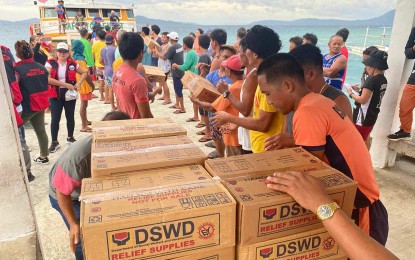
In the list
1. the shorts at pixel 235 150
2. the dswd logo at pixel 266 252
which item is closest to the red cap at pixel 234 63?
the shorts at pixel 235 150

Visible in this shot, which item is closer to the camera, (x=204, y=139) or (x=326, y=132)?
(x=326, y=132)

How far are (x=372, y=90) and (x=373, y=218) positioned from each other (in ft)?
8.53

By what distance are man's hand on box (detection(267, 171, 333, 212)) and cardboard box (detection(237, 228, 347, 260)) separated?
0.19m

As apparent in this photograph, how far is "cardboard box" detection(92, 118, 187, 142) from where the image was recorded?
180 centimetres

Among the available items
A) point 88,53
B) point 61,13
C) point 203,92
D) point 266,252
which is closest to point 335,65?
point 203,92

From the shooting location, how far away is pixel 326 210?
1.08 m

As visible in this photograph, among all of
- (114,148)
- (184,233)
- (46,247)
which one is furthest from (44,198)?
(184,233)

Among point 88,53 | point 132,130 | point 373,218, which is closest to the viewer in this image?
point 373,218

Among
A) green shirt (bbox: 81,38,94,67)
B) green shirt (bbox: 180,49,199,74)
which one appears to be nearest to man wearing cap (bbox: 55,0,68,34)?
green shirt (bbox: 81,38,94,67)

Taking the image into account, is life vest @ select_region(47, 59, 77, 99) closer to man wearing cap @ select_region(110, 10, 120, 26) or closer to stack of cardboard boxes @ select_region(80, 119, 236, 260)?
stack of cardboard boxes @ select_region(80, 119, 236, 260)

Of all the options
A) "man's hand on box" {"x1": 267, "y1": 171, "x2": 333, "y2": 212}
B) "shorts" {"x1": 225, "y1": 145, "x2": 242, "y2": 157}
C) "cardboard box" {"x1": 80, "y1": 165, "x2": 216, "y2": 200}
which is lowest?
"shorts" {"x1": 225, "y1": 145, "x2": 242, "y2": 157}

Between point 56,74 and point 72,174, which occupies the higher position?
point 56,74

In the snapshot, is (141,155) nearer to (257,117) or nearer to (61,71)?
(257,117)

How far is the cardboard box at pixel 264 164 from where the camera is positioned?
4.53ft
